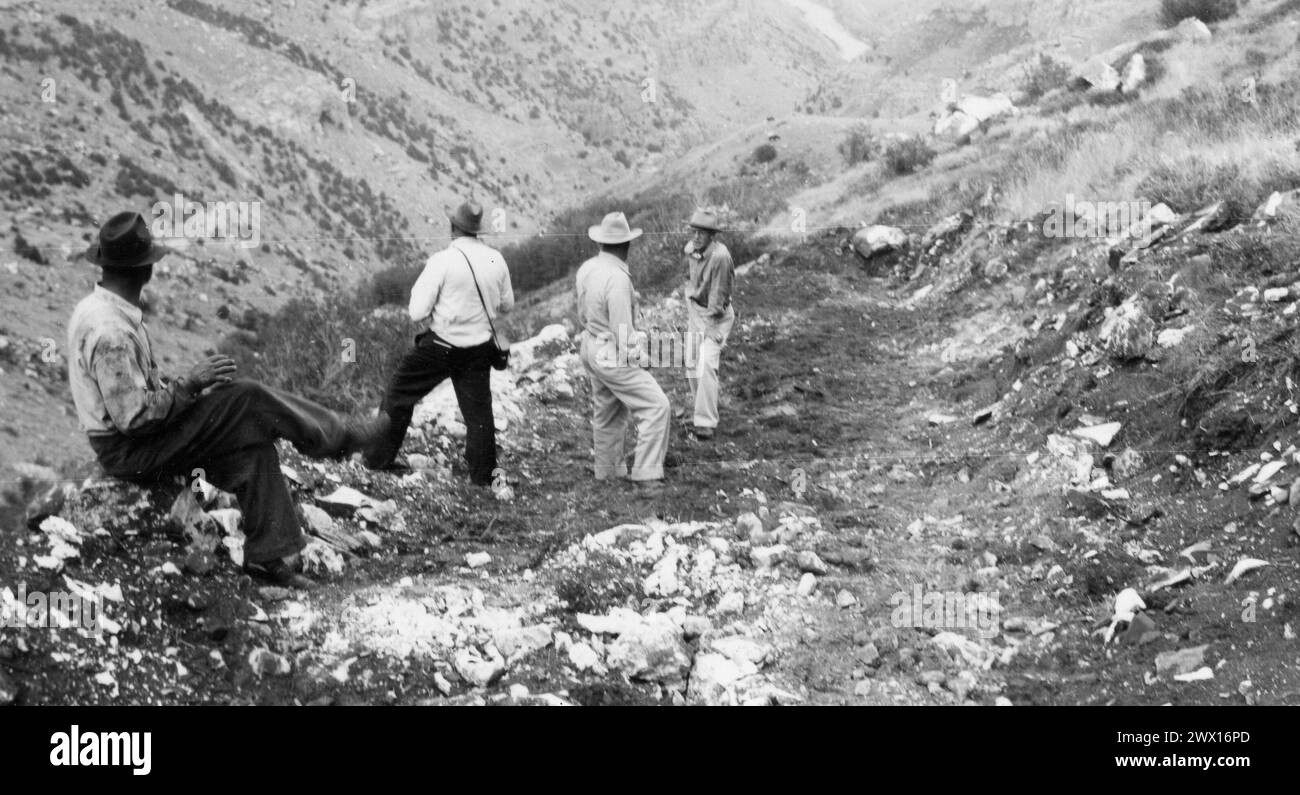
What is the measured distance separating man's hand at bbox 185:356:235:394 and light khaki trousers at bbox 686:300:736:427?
4730 millimetres

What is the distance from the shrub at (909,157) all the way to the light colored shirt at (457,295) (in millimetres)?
14816

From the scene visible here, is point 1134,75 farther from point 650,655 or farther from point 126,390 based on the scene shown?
point 126,390

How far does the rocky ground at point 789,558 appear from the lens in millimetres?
4996

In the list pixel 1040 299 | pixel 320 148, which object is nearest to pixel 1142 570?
pixel 1040 299

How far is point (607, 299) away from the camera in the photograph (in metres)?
7.68

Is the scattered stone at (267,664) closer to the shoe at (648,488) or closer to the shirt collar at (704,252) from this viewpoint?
the shoe at (648,488)

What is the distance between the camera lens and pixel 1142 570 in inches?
231

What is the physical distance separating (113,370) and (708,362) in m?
5.17

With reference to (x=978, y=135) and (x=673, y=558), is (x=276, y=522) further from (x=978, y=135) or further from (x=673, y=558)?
(x=978, y=135)

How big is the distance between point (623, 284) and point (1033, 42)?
3253 cm

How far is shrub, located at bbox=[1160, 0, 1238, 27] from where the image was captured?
2288 centimetres

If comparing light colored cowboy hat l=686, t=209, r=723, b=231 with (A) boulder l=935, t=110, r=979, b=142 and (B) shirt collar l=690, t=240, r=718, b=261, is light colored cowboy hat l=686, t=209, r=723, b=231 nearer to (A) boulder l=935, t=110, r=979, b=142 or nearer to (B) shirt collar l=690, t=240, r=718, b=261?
(B) shirt collar l=690, t=240, r=718, b=261

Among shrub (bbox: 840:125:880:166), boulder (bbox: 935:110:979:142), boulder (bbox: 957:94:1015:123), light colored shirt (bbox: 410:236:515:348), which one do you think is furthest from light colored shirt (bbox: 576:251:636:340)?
shrub (bbox: 840:125:880:166)

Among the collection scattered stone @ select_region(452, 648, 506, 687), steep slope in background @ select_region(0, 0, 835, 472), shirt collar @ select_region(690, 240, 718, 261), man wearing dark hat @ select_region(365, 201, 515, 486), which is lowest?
scattered stone @ select_region(452, 648, 506, 687)
